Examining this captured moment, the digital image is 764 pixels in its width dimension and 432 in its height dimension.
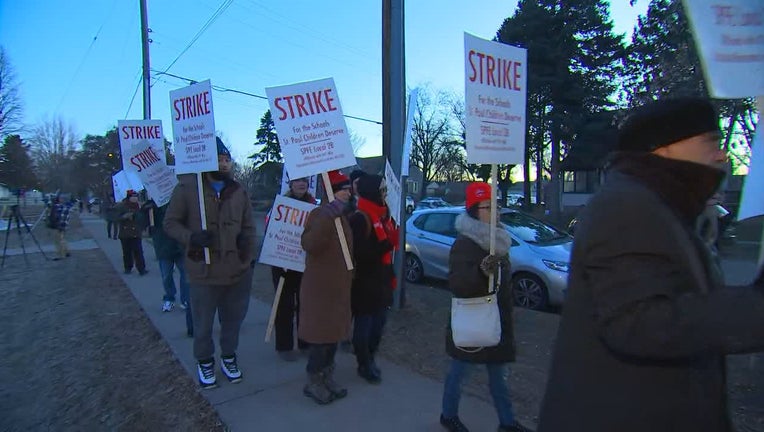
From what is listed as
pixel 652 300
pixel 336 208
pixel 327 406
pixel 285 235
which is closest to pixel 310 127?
pixel 336 208

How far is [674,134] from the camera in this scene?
1354mm

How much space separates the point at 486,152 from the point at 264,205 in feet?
142

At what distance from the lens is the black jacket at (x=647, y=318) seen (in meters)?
1.17

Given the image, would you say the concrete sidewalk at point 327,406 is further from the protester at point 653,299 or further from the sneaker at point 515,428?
the protester at point 653,299

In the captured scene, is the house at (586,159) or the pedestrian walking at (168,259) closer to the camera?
the pedestrian walking at (168,259)

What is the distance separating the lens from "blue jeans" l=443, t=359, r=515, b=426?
3.04 m

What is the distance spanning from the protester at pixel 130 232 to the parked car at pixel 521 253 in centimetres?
569

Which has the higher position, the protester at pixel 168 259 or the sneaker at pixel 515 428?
the protester at pixel 168 259

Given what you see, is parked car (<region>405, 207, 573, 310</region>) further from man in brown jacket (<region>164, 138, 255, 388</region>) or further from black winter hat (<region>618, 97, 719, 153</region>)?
black winter hat (<region>618, 97, 719, 153</region>)

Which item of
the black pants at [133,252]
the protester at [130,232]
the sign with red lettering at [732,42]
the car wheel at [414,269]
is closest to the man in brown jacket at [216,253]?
the sign with red lettering at [732,42]

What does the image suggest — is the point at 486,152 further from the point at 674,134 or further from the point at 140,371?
the point at 140,371

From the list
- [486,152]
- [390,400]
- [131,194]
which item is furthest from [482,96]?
[131,194]

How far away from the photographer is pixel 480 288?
9.64 feet

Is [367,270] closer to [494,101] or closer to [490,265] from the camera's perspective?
[490,265]
